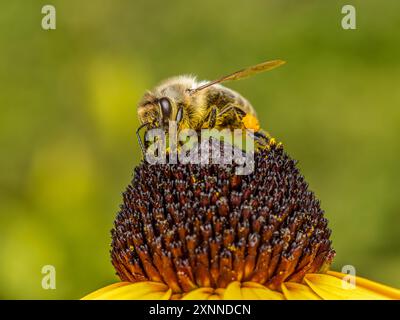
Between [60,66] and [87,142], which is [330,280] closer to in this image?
[87,142]

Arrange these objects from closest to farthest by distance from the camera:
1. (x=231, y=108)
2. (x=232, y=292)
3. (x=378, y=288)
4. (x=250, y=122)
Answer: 1. (x=232, y=292)
2. (x=378, y=288)
3. (x=231, y=108)
4. (x=250, y=122)

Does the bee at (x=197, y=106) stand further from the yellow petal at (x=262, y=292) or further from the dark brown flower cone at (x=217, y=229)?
the yellow petal at (x=262, y=292)

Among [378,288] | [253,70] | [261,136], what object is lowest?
[378,288]

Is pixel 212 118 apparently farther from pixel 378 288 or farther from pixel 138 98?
pixel 138 98

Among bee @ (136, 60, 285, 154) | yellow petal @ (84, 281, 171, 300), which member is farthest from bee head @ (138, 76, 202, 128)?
yellow petal @ (84, 281, 171, 300)

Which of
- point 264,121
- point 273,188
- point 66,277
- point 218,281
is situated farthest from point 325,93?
point 218,281

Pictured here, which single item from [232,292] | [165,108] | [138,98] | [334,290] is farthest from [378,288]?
[138,98]
